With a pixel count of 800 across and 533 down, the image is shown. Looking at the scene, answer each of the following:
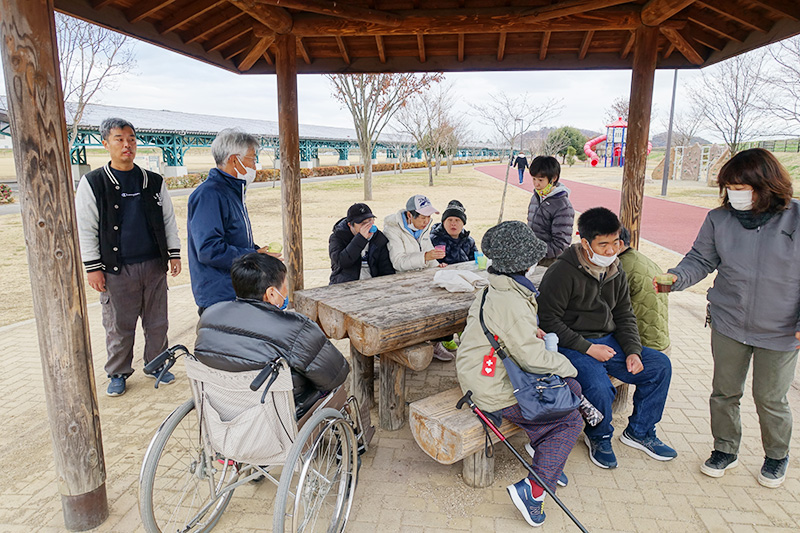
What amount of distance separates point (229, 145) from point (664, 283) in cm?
257

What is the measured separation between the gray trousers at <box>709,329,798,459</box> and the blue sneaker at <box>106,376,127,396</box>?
3853 mm

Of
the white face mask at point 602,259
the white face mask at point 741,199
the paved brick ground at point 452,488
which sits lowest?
the paved brick ground at point 452,488

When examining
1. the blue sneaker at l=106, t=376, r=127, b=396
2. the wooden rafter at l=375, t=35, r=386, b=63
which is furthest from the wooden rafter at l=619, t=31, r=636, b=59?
the blue sneaker at l=106, t=376, r=127, b=396

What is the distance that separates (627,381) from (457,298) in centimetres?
111

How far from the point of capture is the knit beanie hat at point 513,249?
231cm

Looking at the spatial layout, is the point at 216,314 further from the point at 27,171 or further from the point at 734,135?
the point at 734,135

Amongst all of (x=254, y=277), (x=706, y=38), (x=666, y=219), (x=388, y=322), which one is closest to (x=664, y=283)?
(x=388, y=322)

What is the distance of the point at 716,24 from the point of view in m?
4.21

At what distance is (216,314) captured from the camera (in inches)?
77.0

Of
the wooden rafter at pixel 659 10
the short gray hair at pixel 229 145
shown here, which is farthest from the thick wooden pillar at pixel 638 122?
the short gray hair at pixel 229 145

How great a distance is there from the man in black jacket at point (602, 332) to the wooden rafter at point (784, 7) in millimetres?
2277

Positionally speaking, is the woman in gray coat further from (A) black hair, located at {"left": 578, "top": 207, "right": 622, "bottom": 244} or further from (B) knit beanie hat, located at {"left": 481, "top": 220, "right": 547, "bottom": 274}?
(B) knit beanie hat, located at {"left": 481, "top": 220, "right": 547, "bottom": 274}

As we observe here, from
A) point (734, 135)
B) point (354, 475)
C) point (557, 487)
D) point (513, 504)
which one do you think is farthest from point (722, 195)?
point (734, 135)

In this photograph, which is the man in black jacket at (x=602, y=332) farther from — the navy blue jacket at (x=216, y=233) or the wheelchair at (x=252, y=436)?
the navy blue jacket at (x=216, y=233)
